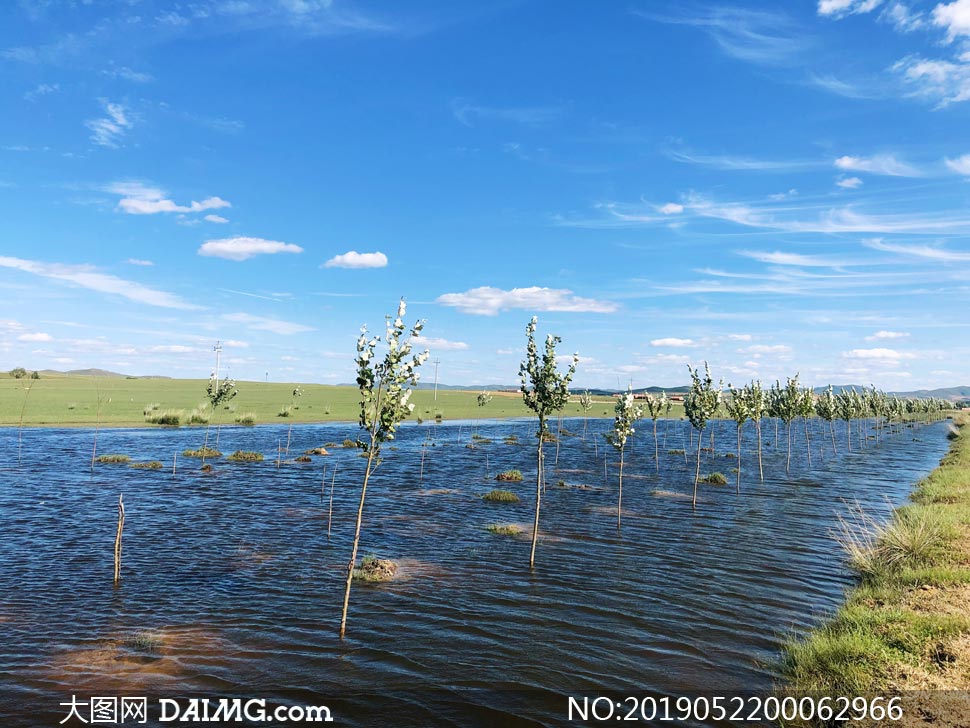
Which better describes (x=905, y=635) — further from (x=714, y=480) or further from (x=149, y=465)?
(x=149, y=465)

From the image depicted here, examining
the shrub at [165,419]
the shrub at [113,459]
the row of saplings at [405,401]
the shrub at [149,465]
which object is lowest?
the shrub at [149,465]

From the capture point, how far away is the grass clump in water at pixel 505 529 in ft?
96.9

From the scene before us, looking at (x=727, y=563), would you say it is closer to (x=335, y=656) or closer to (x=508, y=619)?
(x=508, y=619)

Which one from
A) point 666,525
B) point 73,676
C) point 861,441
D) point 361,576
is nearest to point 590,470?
point 666,525

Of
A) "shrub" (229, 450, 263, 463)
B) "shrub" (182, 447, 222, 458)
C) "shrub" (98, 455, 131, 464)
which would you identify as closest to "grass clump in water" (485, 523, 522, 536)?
"shrub" (229, 450, 263, 463)

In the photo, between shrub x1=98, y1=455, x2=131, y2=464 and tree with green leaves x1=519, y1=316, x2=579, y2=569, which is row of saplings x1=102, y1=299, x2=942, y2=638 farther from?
shrub x1=98, y1=455, x2=131, y2=464

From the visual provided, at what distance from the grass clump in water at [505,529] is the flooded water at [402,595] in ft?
2.96

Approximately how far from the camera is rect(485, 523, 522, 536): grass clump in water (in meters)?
29.5

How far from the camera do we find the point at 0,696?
41.0 feet

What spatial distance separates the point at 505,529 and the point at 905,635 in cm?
1896

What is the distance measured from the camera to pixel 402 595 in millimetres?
19781

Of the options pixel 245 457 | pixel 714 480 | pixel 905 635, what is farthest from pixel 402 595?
pixel 245 457

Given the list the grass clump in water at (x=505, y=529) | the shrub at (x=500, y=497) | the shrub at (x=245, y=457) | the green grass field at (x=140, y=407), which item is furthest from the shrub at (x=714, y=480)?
the green grass field at (x=140, y=407)

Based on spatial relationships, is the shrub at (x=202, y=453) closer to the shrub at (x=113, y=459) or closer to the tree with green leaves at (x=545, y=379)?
the shrub at (x=113, y=459)
